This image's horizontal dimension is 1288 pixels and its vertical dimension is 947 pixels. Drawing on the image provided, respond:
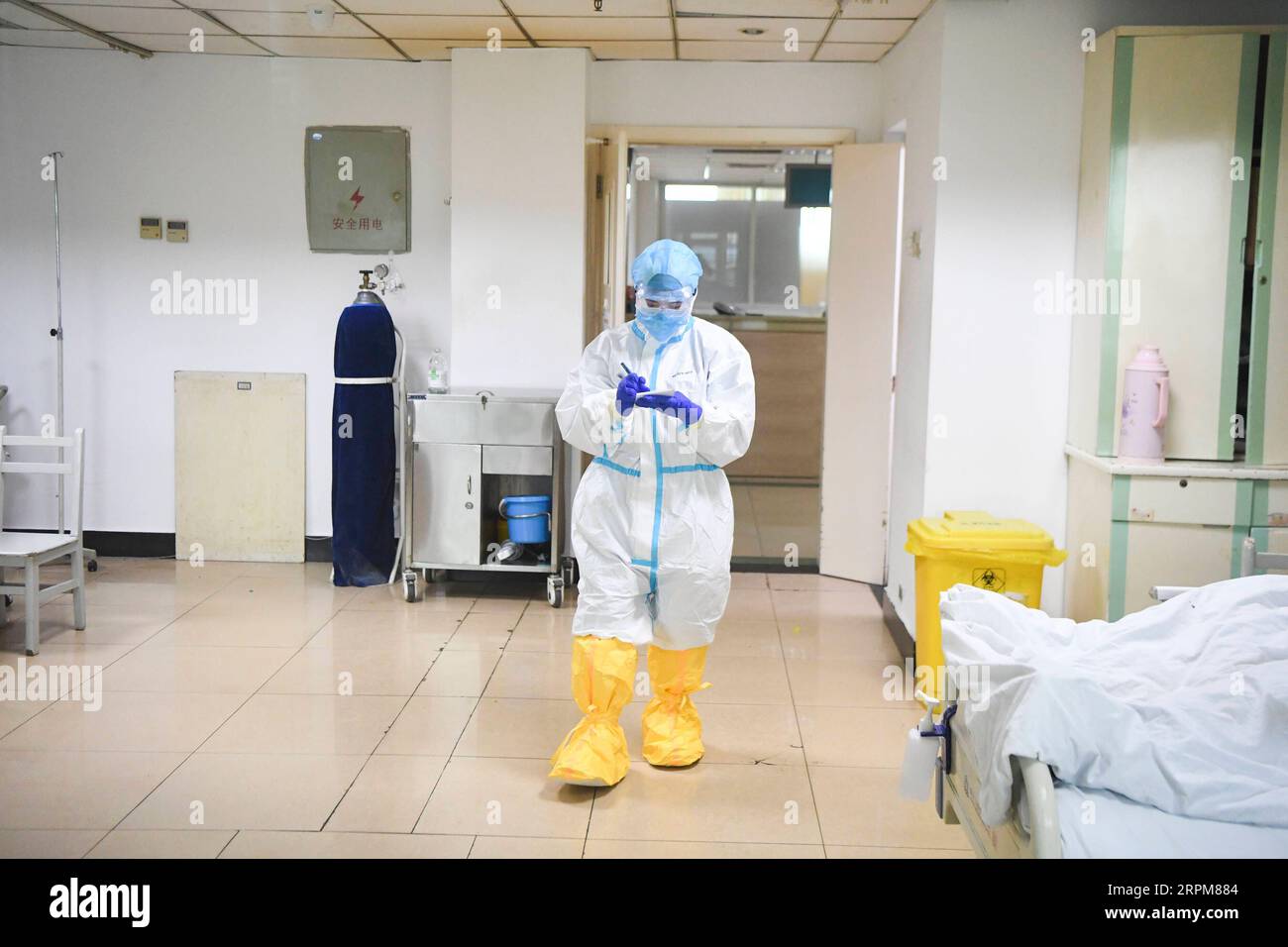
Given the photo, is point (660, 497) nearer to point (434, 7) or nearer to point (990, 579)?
point (990, 579)

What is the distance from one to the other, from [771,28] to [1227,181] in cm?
194

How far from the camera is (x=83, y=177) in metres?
5.81

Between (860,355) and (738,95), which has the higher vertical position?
(738,95)

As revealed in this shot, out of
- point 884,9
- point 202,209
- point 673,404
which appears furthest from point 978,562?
point 202,209

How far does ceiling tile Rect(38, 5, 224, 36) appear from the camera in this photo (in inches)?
190

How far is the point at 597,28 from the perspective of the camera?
492 centimetres

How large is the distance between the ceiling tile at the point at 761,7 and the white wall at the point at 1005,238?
47 centimetres

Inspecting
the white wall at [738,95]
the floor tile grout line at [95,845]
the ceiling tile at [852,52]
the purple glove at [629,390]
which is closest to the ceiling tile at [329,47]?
the white wall at [738,95]

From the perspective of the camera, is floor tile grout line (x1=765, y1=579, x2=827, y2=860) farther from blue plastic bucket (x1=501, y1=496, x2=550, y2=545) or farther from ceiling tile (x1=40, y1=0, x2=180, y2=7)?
ceiling tile (x1=40, y1=0, x2=180, y2=7)

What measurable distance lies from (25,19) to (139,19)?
58 cm

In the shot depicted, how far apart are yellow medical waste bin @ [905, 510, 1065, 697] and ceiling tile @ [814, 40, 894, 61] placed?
2293 mm

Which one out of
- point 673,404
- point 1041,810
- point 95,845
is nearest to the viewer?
point 1041,810
